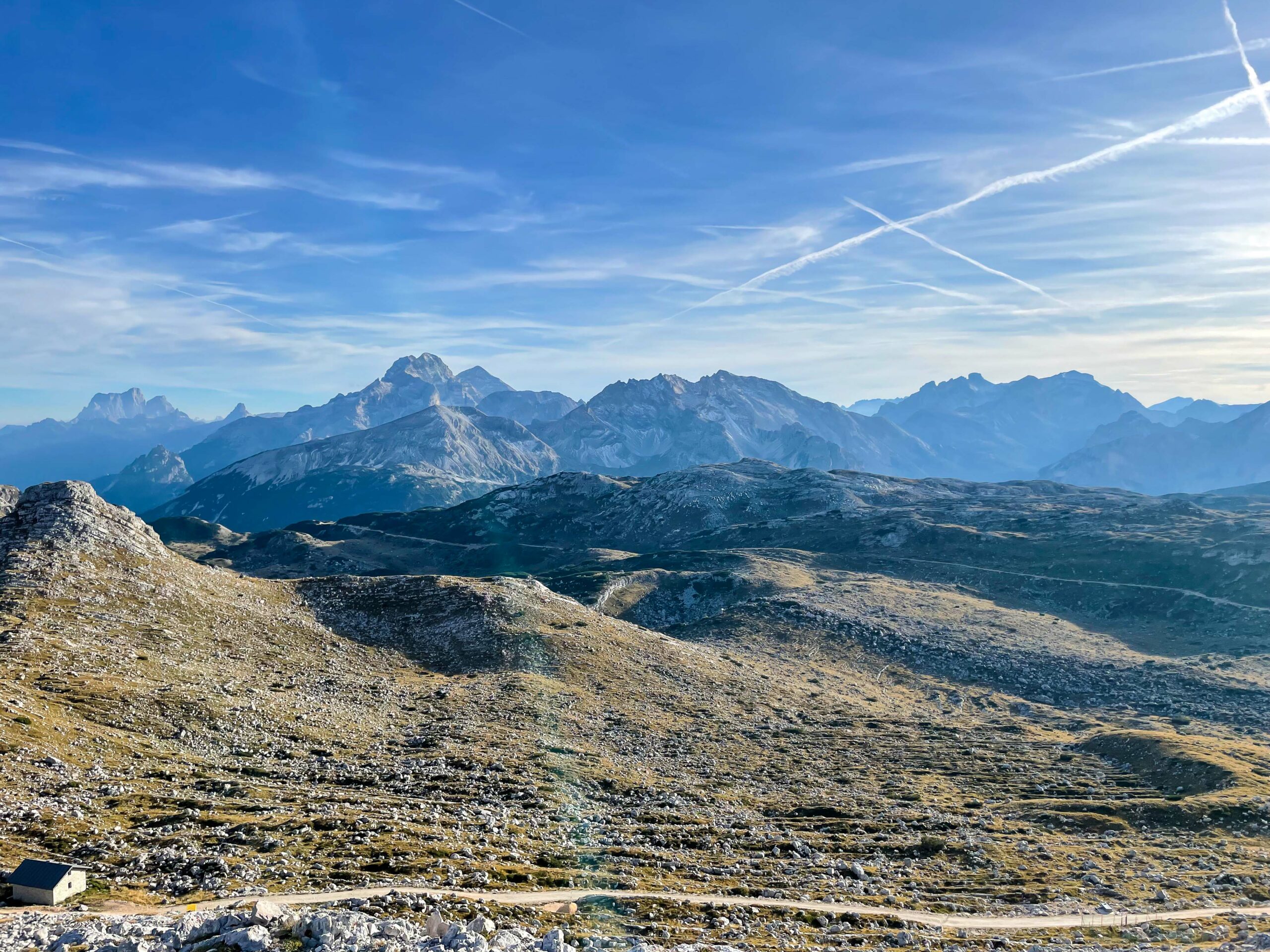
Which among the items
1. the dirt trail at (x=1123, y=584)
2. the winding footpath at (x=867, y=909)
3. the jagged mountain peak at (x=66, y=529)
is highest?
the jagged mountain peak at (x=66, y=529)

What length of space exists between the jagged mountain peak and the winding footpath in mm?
72542

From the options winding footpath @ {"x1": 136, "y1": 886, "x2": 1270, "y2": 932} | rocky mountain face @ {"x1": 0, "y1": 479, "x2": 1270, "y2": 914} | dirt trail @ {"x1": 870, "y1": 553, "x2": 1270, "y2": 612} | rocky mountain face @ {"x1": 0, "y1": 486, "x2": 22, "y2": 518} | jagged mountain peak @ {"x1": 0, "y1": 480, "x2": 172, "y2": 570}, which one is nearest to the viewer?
winding footpath @ {"x1": 136, "y1": 886, "x2": 1270, "y2": 932}

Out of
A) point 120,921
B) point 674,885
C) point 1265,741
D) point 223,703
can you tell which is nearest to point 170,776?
point 223,703

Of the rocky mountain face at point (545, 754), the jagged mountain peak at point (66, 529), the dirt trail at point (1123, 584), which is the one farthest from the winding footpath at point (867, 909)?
the dirt trail at point (1123, 584)

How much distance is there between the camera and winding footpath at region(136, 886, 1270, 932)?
34.6 meters

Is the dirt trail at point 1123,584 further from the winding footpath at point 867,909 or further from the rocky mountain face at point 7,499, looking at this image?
the rocky mountain face at point 7,499

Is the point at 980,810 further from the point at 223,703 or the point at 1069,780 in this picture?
the point at 223,703

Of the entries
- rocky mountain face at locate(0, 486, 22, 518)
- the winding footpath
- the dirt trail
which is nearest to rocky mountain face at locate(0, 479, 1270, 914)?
the winding footpath

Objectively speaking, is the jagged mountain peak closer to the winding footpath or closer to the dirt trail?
the winding footpath

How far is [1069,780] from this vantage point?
69.9m

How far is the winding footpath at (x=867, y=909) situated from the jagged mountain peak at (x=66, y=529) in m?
72.5

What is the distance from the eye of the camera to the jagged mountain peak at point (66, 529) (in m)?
83.6

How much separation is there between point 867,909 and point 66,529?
9512 cm

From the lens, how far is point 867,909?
39906 millimetres
